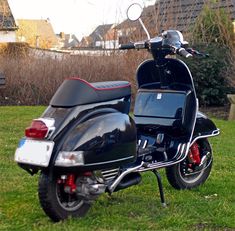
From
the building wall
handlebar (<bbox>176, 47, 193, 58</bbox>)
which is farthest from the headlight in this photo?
the building wall

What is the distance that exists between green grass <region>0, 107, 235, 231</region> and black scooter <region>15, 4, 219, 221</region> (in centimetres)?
13

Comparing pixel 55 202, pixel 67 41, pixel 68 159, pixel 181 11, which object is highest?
pixel 181 11

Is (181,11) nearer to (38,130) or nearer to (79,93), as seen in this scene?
(79,93)

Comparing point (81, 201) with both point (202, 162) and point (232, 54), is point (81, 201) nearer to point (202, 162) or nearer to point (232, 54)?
point (202, 162)

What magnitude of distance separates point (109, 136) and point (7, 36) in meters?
20.0

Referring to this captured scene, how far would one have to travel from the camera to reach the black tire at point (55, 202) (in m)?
3.84

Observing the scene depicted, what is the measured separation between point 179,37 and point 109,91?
3.07ft

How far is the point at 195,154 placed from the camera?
512 cm

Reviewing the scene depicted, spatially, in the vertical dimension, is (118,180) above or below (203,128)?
below

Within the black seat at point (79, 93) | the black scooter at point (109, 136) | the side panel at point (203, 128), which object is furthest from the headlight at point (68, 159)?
the side panel at point (203, 128)

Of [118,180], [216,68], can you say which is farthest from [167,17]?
[118,180]

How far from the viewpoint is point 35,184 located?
5285mm

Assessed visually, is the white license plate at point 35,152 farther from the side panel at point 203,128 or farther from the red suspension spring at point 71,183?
the side panel at point 203,128

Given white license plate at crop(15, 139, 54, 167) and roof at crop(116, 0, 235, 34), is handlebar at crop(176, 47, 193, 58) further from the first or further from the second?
roof at crop(116, 0, 235, 34)
